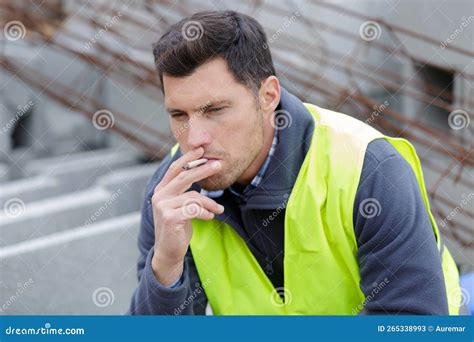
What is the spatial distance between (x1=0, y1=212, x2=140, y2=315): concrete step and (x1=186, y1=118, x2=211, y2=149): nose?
1.56m

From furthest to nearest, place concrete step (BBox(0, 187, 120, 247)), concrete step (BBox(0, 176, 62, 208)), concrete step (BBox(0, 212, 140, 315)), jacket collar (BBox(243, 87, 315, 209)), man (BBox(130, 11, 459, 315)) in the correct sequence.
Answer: concrete step (BBox(0, 176, 62, 208)) < concrete step (BBox(0, 187, 120, 247)) < concrete step (BBox(0, 212, 140, 315)) < jacket collar (BBox(243, 87, 315, 209)) < man (BBox(130, 11, 459, 315))

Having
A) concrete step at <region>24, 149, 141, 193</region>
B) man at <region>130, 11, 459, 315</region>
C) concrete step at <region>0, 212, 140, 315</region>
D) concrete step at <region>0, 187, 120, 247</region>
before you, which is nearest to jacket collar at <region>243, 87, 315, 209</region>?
man at <region>130, 11, 459, 315</region>

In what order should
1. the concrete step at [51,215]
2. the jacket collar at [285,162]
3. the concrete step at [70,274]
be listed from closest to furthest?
the jacket collar at [285,162] → the concrete step at [70,274] → the concrete step at [51,215]

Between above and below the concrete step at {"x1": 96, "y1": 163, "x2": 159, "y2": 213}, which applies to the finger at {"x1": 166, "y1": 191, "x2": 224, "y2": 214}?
above

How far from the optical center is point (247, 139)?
1976 mm

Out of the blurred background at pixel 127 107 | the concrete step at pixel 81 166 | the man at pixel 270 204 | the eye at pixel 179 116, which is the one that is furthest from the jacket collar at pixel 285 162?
the concrete step at pixel 81 166

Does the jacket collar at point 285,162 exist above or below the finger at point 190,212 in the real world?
above

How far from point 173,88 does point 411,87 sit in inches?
135

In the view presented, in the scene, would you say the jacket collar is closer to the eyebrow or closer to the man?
the man

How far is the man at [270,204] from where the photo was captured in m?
1.84

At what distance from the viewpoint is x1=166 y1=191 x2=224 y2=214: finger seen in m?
1.92

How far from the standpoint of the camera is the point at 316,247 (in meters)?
1.96

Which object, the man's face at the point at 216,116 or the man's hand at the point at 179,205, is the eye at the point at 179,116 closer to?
the man's face at the point at 216,116
